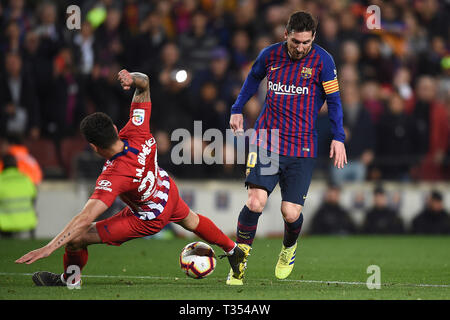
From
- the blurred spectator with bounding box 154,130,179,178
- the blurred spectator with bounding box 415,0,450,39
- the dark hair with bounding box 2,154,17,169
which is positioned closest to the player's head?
the blurred spectator with bounding box 154,130,179,178

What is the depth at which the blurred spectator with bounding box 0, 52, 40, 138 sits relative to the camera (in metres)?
14.4

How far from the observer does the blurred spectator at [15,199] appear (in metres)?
13.7

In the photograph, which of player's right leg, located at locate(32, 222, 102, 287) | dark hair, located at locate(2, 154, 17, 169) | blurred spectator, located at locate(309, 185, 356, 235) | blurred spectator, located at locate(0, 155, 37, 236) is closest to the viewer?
player's right leg, located at locate(32, 222, 102, 287)

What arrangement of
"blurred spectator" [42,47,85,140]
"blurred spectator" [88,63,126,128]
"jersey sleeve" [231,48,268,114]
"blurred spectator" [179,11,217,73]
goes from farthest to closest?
"blurred spectator" [179,11,217,73] < "blurred spectator" [42,47,85,140] < "blurred spectator" [88,63,126,128] < "jersey sleeve" [231,48,268,114]

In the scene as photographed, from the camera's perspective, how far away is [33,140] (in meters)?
14.7

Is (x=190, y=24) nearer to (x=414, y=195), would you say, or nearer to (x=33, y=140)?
(x=33, y=140)

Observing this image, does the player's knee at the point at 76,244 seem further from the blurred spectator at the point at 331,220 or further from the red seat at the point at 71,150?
the blurred spectator at the point at 331,220

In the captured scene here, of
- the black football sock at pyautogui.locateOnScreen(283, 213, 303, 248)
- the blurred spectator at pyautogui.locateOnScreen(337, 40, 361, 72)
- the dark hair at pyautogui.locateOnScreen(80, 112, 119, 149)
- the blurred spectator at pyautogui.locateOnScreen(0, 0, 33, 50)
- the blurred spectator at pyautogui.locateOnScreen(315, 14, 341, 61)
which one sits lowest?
the black football sock at pyautogui.locateOnScreen(283, 213, 303, 248)

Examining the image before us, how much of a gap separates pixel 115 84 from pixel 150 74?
642 mm

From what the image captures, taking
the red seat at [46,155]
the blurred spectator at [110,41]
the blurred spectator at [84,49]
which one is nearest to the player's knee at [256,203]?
the red seat at [46,155]

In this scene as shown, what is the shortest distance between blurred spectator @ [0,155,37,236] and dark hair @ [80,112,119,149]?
6.71 metres

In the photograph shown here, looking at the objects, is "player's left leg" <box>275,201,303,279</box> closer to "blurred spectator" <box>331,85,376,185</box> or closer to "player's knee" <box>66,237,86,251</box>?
"player's knee" <box>66,237,86,251</box>

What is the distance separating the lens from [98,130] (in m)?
7.25

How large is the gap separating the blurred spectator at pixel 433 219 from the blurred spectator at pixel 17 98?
6996 millimetres
